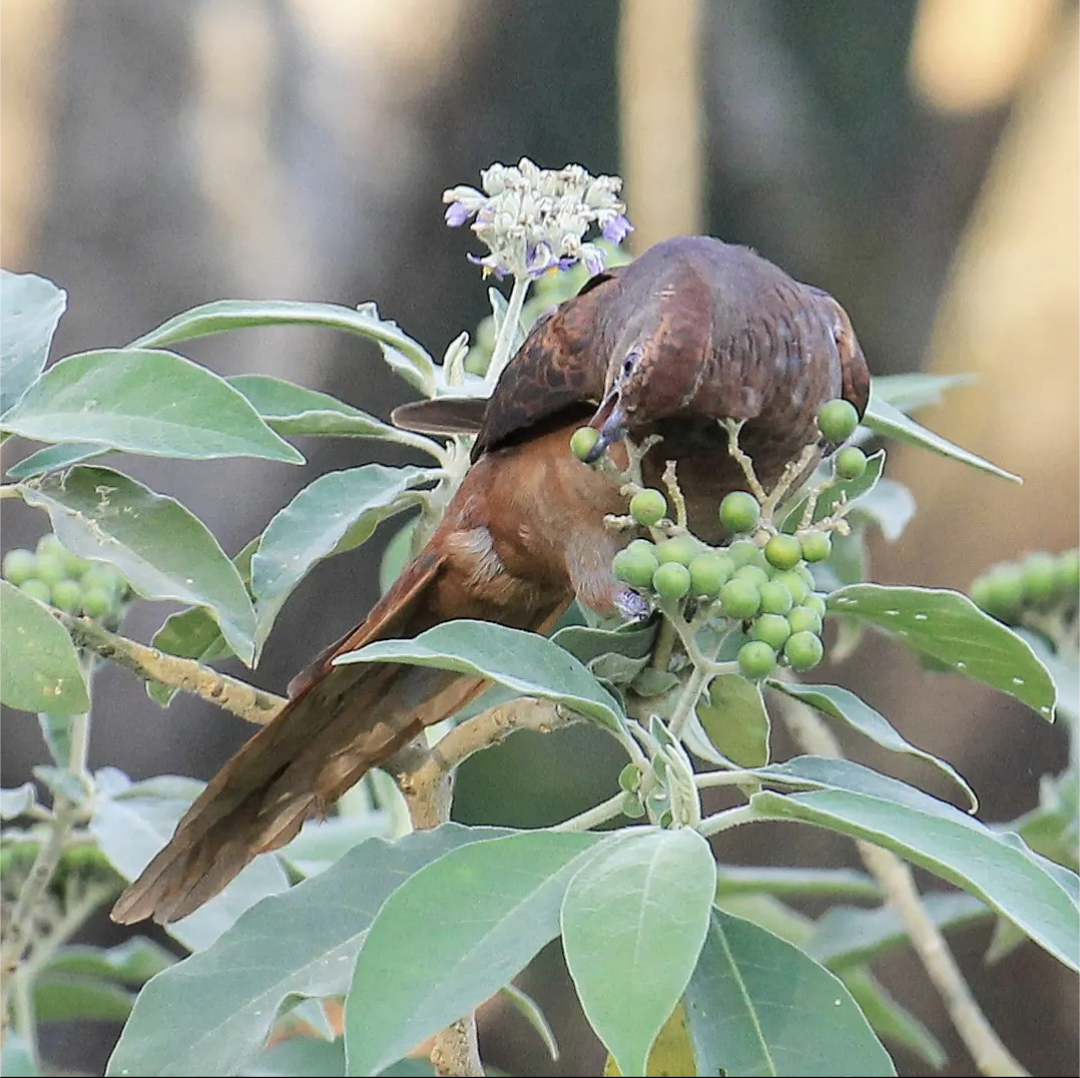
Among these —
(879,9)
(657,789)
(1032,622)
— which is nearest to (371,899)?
(657,789)

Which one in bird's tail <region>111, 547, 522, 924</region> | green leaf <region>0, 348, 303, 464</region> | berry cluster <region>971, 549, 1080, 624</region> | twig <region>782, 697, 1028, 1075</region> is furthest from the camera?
twig <region>782, 697, 1028, 1075</region>

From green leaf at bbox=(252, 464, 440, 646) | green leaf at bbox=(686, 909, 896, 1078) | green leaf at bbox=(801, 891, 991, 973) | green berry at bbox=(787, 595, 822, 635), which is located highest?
green berry at bbox=(787, 595, 822, 635)

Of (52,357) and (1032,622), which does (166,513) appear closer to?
(1032,622)

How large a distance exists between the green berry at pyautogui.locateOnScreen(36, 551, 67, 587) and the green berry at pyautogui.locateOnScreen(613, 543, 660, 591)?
55cm

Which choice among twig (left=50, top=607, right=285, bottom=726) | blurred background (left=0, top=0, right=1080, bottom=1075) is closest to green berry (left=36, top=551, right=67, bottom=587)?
twig (left=50, top=607, right=285, bottom=726)

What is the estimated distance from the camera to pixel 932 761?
0.86 m

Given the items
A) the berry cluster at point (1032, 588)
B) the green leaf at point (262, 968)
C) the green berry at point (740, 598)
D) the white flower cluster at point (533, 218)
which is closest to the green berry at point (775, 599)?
the green berry at point (740, 598)

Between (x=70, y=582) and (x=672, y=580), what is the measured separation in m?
0.58

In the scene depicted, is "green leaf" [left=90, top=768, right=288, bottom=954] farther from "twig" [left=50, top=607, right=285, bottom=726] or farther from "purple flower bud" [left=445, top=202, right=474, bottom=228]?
"purple flower bud" [left=445, top=202, right=474, bottom=228]

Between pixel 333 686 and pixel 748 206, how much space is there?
1.79 m

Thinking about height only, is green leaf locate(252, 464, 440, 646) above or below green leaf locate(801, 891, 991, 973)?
above

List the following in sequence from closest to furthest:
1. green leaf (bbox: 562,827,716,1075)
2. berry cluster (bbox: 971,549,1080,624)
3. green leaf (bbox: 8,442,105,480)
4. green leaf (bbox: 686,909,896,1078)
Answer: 1. green leaf (bbox: 562,827,716,1075)
2. green leaf (bbox: 686,909,896,1078)
3. green leaf (bbox: 8,442,105,480)
4. berry cluster (bbox: 971,549,1080,624)

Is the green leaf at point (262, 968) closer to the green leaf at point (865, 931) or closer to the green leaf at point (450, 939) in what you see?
the green leaf at point (450, 939)

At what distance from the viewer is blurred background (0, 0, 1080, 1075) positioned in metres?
2.39
